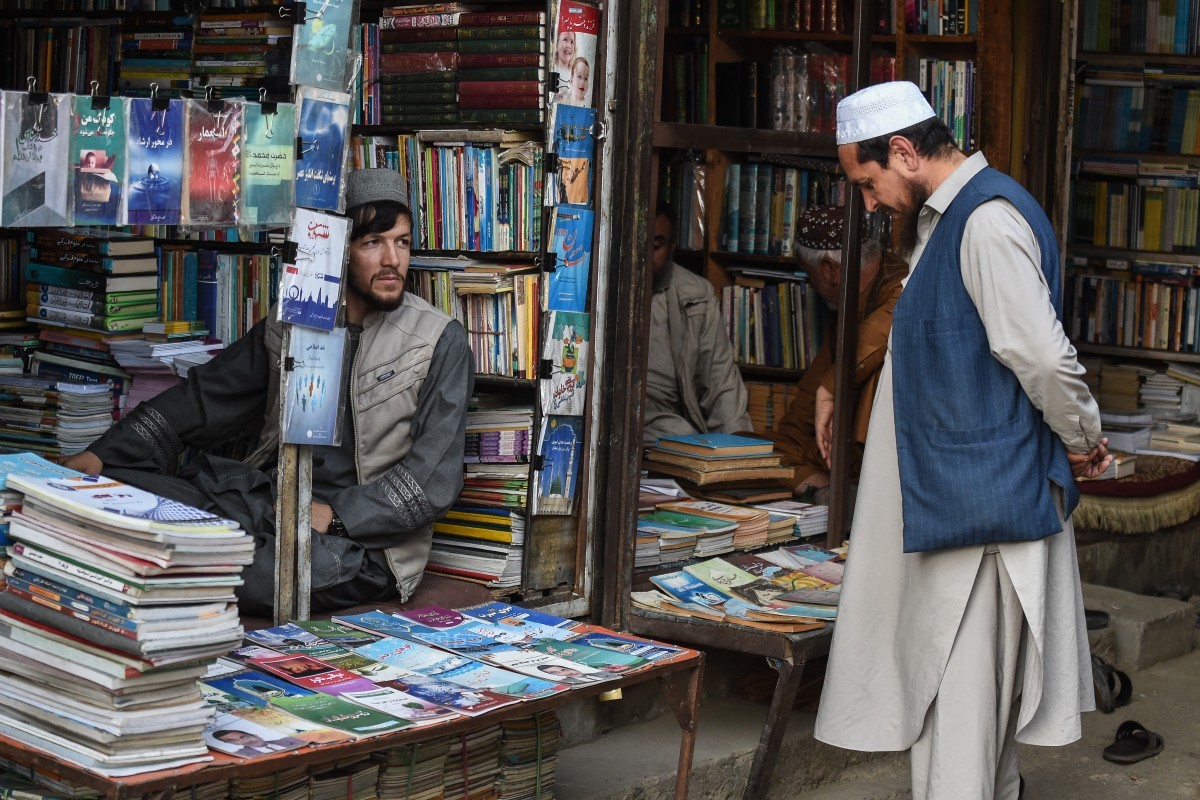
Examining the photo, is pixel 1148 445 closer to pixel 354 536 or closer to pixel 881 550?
pixel 881 550

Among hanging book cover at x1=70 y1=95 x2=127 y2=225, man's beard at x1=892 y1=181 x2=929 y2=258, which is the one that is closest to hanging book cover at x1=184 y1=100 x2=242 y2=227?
hanging book cover at x1=70 y1=95 x2=127 y2=225

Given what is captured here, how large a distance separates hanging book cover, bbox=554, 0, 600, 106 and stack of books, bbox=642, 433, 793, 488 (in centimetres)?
148

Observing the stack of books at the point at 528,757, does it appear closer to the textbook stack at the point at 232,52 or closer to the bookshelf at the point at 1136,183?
the textbook stack at the point at 232,52

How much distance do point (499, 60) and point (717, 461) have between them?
5.38ft

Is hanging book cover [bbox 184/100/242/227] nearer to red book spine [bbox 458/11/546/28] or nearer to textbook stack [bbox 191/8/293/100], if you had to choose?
red book spine [bbox 458/11/546/28]

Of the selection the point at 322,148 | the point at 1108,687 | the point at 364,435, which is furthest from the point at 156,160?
the point at 1108,687

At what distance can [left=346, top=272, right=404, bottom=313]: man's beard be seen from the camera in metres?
3.82

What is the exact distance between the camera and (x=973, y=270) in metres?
3.17

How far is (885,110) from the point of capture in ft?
10.9

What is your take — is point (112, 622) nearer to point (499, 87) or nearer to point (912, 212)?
point (912, 212)

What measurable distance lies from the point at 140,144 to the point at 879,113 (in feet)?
5.11

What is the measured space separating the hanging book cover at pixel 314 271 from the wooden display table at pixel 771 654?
51.8 inches

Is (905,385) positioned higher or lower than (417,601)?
higher

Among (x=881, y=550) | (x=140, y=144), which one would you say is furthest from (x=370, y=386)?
(x=881, y=550)
